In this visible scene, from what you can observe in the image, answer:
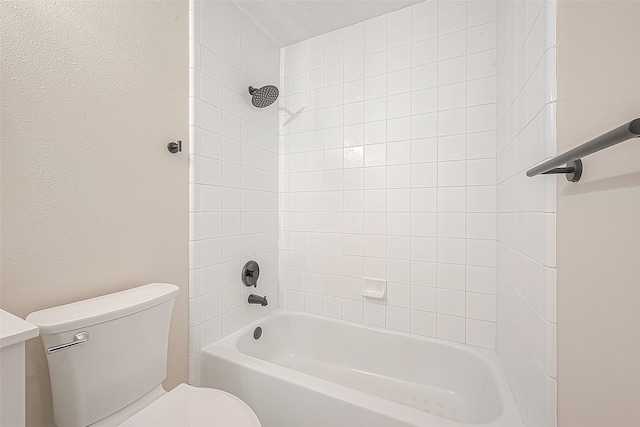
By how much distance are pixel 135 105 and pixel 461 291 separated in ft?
6.15

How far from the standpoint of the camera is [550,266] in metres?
0.77

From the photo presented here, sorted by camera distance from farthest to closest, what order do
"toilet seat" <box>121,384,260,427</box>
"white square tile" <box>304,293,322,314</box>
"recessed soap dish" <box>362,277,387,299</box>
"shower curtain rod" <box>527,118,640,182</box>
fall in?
"white square tile" <box>304,293,322,314</box>
"recessed soap dish" <box>362,277,387,299</box>
"toilet seat" <box>121,384,260,427</box>
"shower curtain rod" <box>527,118,640,182</box>

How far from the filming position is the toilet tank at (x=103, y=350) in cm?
85

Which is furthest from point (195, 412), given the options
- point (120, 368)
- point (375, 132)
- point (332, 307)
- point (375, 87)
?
point (375, 87)

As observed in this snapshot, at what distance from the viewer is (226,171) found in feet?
5.33

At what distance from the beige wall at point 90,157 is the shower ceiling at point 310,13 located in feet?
1.82

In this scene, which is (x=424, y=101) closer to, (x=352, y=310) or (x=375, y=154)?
(x=375, y=154)

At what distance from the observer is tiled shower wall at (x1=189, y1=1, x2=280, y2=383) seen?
145 cm

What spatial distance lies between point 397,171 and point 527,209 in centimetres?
85

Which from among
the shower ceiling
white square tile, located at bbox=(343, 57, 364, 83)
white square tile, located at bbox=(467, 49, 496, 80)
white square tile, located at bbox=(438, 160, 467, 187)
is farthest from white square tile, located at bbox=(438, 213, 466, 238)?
the shower ceiling

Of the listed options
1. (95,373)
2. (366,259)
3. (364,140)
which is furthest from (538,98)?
(95,373)

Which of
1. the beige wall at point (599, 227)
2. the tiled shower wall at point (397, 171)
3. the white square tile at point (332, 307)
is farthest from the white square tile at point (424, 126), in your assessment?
the white square tile at point (332, 307)

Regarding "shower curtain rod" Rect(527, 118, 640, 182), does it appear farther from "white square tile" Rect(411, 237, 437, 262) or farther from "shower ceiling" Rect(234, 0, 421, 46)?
"shower ceiling" Rect(234, 0, 421, 46)

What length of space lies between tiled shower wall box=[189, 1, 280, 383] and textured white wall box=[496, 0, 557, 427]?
1405 millimetres
